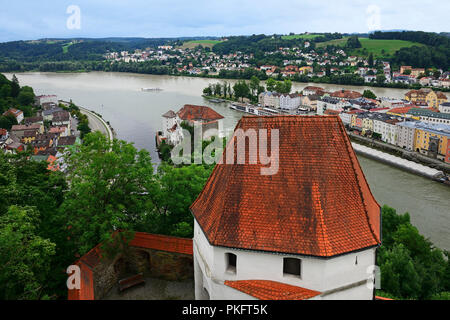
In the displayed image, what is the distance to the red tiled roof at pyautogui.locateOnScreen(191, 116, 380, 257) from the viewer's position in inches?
270

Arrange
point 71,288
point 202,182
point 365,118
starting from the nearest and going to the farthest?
point 71,288 < point 202,182 < point 365,118

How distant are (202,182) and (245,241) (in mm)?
6228

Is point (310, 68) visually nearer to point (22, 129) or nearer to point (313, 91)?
point (313, 91)

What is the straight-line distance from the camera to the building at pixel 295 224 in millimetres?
6844

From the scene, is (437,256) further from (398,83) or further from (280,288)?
(398,83)

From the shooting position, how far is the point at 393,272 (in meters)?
13.3

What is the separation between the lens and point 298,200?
7.12m

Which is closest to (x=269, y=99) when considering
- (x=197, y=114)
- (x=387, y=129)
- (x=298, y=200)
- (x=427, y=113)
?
(x=197, y=114)

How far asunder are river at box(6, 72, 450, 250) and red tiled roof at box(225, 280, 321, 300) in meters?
16.5

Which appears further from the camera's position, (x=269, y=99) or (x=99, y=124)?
(x=269, y=99)

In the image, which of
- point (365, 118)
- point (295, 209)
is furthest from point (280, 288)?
point (365, 118)

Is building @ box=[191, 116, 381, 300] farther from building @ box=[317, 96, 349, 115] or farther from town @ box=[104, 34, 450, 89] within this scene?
town @ box=[104, 34, 450, 89]

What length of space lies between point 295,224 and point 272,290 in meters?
1.29

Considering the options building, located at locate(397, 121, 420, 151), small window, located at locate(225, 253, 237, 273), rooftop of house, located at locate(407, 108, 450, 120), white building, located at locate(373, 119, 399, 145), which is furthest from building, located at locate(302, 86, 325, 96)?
small window, located at locate(225, 253, 237, 273)
